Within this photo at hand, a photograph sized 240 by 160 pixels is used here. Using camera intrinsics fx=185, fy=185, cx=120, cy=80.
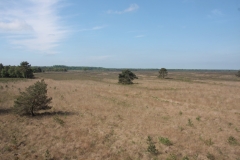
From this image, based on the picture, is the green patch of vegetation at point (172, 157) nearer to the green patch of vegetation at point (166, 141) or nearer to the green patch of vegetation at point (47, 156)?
the green patch of vegetation at point (166, 141)

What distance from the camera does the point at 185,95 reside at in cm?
3519

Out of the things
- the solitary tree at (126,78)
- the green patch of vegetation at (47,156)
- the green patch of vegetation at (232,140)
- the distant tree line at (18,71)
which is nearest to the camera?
the green patch of vegetation at (47,156)

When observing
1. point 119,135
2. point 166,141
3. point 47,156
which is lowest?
point 119,135

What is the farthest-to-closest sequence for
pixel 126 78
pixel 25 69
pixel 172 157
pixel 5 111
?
1. pixel 25 69
2. pixel 126 78
3. pixel 5 111
4. pixel 172 157

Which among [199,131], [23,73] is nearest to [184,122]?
[199,131]

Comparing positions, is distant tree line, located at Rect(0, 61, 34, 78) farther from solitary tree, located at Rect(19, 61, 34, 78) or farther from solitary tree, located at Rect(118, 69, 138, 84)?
solitary tree, located at Rect(118, 69, 138, 84)

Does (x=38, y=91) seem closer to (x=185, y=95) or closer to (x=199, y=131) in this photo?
(x=199, y=131)

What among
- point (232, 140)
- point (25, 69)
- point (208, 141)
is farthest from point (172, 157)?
point (25, 69)

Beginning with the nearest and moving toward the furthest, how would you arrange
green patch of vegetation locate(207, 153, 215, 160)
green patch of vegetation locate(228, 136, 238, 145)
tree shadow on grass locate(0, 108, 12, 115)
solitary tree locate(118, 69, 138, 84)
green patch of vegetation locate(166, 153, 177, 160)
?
1. green patch of vegetation locate(166, 153, 177, 160)
2. green patch of vegetation locate(207, 153, 215, 160)
3. green patch of vegetation locate(228, 136, 238, 145)
4. tree shadow on grass locate(0, 108, 12, 115)
5. solitary tree locate(118, 69, 138, 84)

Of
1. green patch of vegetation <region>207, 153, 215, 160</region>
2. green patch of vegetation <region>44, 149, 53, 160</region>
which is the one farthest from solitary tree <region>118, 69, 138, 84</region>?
green patch of vegetation <region>44, 149, 53, 160</region>

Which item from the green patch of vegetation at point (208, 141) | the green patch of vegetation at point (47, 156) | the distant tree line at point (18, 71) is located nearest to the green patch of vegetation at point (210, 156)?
the green patch of vegetation at point (208, 141)

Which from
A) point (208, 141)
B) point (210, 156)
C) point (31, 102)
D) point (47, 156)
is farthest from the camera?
point (31, 102)

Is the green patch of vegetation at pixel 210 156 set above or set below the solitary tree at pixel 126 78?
below

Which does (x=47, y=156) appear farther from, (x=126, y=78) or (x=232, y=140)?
(x=126, y=78)
